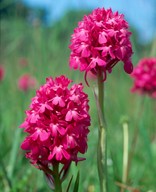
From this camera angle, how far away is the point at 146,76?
7.78 ft

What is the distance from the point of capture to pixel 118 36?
124cm

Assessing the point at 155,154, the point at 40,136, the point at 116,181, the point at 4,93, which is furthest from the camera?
the point at 4,93

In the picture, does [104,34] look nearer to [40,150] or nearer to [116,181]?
[40,150]

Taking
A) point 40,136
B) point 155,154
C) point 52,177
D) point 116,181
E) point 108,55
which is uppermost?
point 108,55

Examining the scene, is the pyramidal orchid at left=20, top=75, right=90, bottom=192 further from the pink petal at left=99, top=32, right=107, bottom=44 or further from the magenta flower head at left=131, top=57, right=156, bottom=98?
the magenta flower head at left=131, top=57, right=156, bottom=98

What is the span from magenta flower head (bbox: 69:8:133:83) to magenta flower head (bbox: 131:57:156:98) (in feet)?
3.67

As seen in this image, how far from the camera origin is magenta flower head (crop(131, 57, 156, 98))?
2.37 metres

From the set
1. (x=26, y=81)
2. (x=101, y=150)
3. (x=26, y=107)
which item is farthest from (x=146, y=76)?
(x=26, y=81)

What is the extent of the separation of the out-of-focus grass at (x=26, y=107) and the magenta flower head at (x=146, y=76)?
0.14 metres

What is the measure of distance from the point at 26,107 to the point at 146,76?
1.12 m

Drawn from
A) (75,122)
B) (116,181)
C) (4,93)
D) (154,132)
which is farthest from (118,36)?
(4,93)

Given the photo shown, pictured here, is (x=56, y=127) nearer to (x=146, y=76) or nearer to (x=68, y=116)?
(x=68, y=116)

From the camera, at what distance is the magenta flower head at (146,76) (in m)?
2.37

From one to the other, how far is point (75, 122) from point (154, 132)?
244 centimetres
